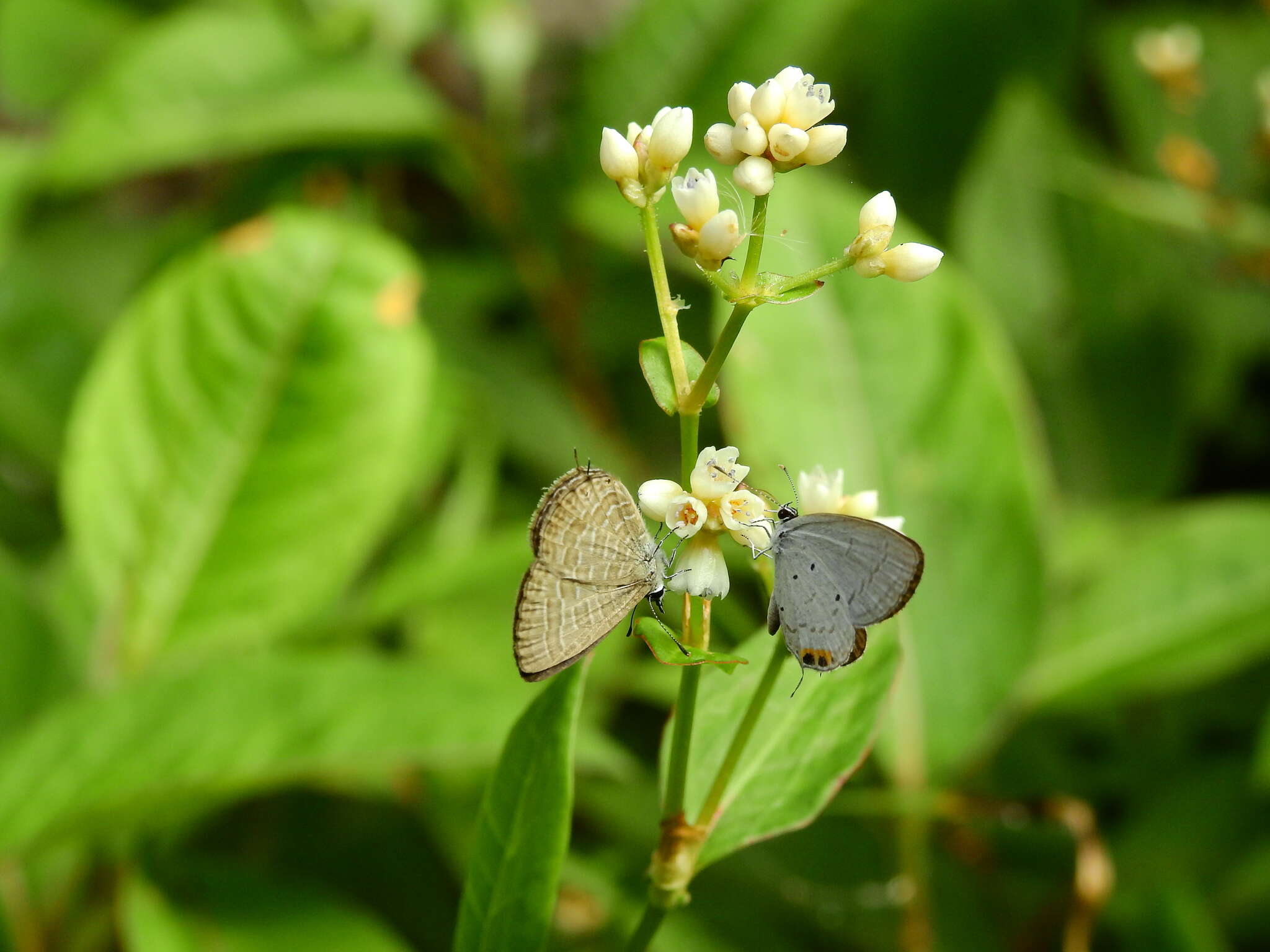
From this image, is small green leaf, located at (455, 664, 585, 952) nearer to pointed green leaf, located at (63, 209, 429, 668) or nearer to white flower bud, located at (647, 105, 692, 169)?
white flower bud, located at (647, 105, 692, 169)

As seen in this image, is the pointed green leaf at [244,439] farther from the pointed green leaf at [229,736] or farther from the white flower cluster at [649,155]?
the white flower cluster at [649,155]

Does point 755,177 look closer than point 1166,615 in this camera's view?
Yes

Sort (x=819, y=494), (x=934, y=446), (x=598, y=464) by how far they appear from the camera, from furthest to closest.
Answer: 1. (x=598, y=464)
2. (x=934, y=446)
3. (x=819, y=494)

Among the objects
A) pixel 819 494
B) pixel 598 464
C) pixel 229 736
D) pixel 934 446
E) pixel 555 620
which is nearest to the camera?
pixel 555 620

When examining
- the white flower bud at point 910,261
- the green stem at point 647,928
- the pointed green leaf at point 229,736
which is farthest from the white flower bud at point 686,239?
the pointed green leaf at point 229,736

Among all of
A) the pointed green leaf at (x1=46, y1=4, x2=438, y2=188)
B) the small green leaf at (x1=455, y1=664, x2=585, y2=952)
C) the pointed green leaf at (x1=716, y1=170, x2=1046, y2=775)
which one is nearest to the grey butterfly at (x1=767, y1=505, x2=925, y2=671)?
the small green leaf at (x1=455, y1=664, x2=585, y2=952)

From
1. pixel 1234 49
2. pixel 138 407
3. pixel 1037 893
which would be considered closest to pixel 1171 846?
pixel 1037 893

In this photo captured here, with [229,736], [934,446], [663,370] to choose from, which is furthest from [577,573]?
[934,446]

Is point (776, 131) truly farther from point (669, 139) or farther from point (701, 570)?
point (701, 570)
